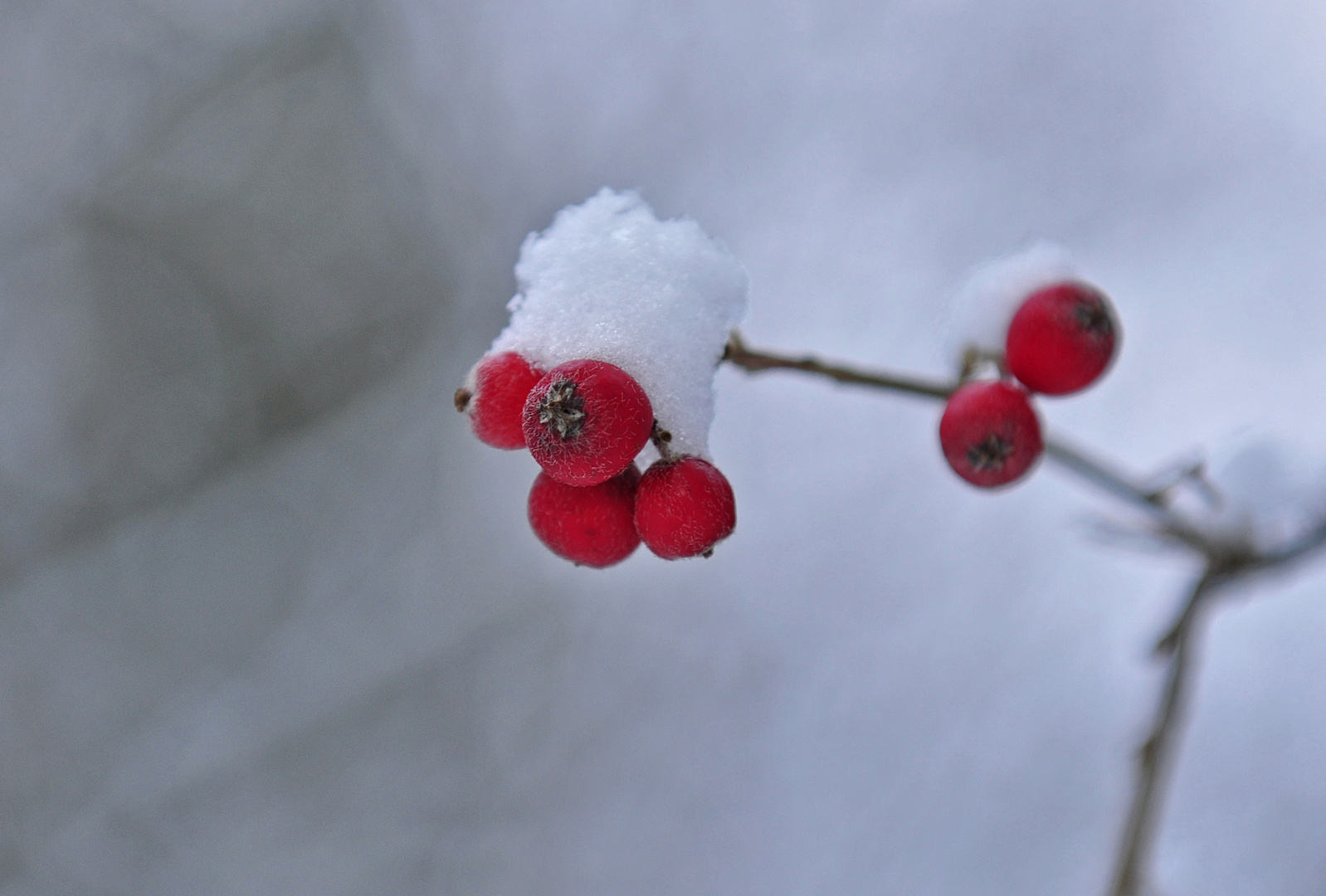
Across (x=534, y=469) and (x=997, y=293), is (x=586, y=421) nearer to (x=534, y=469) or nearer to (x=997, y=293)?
(x=997, y=293)

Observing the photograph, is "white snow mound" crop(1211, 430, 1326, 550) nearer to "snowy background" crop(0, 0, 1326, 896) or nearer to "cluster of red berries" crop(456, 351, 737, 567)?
"snowy background" crop(0, 0, 1326, 896)

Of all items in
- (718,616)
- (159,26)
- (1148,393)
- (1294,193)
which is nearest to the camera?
(1294,193)

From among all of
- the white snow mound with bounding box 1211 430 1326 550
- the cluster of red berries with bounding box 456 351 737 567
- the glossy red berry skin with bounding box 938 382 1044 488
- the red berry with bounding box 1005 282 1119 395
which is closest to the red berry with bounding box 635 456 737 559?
the cluster of red berries with bounding box 456 351 737 567

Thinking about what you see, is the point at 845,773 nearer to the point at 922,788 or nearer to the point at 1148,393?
the point at 922,788

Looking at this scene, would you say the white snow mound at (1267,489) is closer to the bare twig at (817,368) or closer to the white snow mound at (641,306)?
the bare twig at (817,368)

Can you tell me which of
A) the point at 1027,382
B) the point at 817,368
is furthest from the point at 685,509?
the point at 1027,382

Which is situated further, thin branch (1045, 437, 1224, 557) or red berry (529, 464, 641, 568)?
thin branch (1045, 437, 1224, 557)

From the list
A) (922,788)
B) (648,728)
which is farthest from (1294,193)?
(648,728)

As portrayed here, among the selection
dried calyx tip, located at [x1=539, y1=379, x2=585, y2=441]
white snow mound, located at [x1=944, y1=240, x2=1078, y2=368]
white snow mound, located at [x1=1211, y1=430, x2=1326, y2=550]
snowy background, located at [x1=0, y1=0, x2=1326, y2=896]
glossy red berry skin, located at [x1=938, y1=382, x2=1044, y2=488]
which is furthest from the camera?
Result: snowy background, located at [x1=0, y1=0, x2=1326, y2=896]
